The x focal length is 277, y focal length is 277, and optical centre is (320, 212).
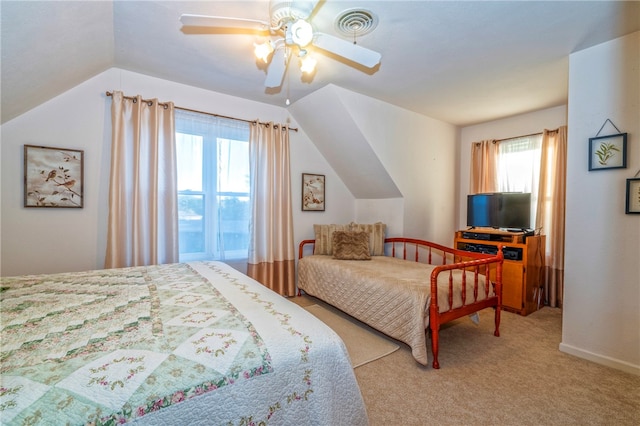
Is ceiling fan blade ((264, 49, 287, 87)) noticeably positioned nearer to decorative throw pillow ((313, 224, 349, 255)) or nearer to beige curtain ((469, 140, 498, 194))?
decorative throw pillow ((313, 224, 349, 255))

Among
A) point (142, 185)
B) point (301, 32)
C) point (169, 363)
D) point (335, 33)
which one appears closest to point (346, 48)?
point (301, 32)

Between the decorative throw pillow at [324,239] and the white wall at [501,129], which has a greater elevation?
the white wall at [501,129]

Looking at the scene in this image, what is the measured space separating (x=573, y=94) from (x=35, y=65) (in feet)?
12.9

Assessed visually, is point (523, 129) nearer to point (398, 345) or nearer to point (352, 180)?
point (352, 180)

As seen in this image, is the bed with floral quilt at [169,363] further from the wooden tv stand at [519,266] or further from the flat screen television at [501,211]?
the flat screen television at [501,211]

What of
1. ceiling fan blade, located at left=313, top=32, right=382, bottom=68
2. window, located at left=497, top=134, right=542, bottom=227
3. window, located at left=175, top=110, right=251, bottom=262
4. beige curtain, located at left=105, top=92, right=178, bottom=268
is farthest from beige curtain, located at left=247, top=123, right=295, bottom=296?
window, located at left=497, top=134, right=542, bottom=227

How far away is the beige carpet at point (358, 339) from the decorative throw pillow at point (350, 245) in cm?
67

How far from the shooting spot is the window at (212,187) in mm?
2975

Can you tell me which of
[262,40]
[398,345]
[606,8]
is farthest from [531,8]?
[398,345]

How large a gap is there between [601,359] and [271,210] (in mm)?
3211

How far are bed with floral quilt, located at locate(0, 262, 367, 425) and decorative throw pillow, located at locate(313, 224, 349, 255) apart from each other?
88.8 inches

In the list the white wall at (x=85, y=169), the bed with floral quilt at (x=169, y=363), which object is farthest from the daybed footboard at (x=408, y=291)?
the white wall at (x=85, y=169)

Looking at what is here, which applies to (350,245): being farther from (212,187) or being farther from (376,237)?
(212,187)

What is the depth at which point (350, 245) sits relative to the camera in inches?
134
